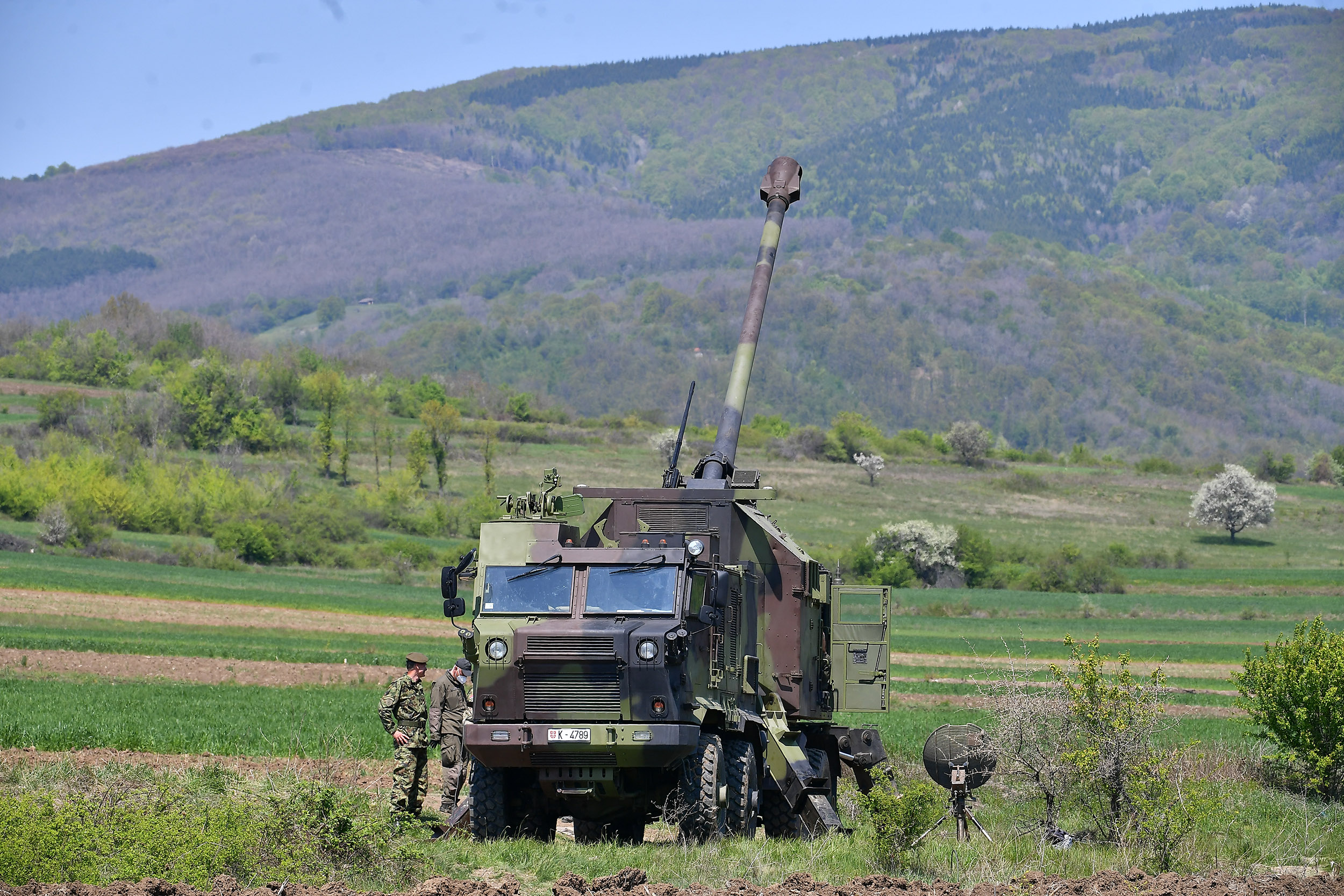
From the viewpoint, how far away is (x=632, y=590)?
15.5m

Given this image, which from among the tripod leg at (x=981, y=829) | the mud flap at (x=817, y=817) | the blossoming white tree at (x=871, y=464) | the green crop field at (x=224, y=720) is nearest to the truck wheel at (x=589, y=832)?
the mud flap at (x=817, y=817)

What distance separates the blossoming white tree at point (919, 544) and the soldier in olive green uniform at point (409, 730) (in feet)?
250

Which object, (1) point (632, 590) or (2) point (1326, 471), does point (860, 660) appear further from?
(2) point (1326, 471)

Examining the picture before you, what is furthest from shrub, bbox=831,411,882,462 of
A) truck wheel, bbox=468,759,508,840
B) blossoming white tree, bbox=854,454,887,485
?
truck wheel, bbox=468,759,508,840

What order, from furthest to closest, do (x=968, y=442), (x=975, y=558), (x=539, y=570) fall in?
Result: 1. (x=968, y=442)
2. (x=975, y=558)
3. (x=539, y=570)

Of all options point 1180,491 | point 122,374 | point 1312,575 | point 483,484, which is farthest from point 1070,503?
point 122,374

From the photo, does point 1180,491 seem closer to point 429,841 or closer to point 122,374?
point 122,374

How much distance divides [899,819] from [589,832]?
12.0 ft

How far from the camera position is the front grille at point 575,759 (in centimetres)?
1467

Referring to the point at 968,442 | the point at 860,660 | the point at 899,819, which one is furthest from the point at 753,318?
the point at 968,442

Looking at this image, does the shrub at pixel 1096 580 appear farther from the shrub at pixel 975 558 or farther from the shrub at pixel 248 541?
the shrub at pixel 248 541

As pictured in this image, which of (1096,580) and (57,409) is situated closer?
(1096,580)

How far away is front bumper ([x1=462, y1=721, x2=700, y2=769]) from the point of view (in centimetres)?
1451

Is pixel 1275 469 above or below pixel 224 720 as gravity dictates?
below
